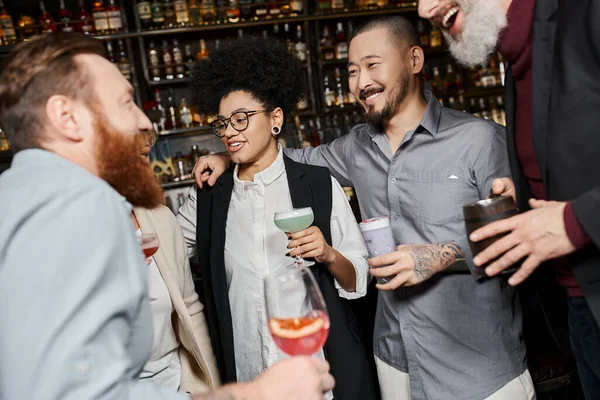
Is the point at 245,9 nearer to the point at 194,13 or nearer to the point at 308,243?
the point at 194,13

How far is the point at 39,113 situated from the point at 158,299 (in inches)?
38.1

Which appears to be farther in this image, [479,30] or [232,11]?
[232,11]

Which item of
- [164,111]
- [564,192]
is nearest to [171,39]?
[164,111]

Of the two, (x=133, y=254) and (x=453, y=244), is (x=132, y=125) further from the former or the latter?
(x=453, y=244)

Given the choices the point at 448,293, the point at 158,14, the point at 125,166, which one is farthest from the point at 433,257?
the point at 158,14

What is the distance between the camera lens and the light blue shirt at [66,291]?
831 millimetres

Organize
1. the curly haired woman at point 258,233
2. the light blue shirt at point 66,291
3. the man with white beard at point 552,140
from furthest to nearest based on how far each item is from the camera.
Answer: the curly haired woman at point 258,233 < the man with white beard at point 552,140 < the light blue shirt at point 66,291

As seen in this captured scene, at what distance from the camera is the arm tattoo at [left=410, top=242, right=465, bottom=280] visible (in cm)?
172

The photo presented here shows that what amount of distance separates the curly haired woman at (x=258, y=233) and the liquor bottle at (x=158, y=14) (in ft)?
7.10

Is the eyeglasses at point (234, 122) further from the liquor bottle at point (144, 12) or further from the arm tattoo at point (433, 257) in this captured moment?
the liquor bottle at point (144, 12)

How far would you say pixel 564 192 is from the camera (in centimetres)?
137

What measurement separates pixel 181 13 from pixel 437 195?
3.10 m

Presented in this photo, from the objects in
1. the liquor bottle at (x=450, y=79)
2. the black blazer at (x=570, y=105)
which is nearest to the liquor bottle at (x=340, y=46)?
the liquor bottle at (x=450, y=79)

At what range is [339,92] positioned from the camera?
465cm
